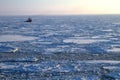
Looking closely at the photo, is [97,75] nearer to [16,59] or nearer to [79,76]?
[79,76]

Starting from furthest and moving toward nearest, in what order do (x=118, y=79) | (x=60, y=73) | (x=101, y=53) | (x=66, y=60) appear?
(x=101, y=53) < (x=66, y=60) < (x=60, y=73) < (x=118, y=79)

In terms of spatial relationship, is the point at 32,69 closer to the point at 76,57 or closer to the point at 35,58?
the point at 35,58

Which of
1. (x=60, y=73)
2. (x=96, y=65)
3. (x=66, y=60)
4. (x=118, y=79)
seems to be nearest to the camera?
(x=118, y=79)

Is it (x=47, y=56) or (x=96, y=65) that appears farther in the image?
(x=47, y=56)

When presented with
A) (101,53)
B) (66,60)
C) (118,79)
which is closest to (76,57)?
(66,60)

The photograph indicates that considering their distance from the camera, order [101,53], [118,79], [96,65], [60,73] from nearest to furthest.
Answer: [118,79]
[60,73]
[96,65]
[101,53]

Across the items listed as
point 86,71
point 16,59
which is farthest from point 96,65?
point 16,59

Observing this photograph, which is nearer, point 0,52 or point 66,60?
point 66,60

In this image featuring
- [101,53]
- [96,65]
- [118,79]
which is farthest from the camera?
[101,53]
